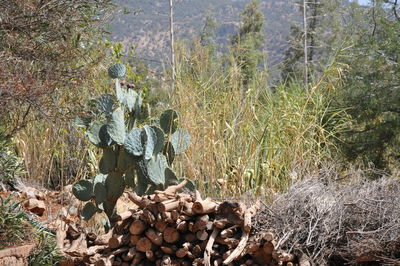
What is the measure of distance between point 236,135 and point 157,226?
157 cm

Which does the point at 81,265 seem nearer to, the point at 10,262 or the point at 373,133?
the point at 10,262

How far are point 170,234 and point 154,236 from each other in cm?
10

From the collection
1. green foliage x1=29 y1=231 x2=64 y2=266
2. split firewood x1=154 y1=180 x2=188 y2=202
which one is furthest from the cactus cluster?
green foliage x1=29 y1=231 x2=64 y2=266

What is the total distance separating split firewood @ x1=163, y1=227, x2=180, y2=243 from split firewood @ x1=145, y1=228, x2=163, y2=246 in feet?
0.10

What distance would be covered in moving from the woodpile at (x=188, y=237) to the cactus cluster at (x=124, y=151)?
416 mm

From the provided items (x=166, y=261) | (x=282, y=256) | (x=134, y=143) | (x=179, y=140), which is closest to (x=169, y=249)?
(x=166, y=261)

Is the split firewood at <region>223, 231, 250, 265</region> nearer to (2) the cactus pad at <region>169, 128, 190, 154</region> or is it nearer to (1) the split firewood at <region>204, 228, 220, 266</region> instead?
(1) the split firewood at <region>204, 228, 220, 266</region>

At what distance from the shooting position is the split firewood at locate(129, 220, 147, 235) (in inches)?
133

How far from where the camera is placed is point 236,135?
4711 millimetres

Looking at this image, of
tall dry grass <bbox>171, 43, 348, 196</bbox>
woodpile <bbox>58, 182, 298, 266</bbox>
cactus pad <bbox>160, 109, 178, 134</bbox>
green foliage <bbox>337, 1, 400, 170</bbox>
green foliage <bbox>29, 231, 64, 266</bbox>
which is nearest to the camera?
woodpile <bbox>58, 182, 298, 266</bbox>

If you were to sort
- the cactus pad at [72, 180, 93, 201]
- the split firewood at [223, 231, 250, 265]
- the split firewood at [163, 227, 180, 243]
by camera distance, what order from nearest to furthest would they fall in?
the split firewood at [223, 231, 250, 265]
the split firewood at [163, 227, 180, 243]
the cactus pad at [72, 180, 93, 201]

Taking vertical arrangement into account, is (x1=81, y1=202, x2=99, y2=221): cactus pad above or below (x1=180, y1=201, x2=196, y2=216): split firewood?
below

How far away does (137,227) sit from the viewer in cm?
338

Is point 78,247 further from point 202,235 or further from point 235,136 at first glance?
point 235,136
